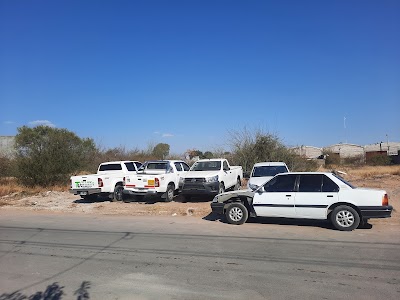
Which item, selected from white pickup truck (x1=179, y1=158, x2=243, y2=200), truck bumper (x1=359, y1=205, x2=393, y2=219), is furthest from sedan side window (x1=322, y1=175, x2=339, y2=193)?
white pickup truck (x1=179, y1=158, x2=243, y2=200)

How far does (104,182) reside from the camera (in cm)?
1630

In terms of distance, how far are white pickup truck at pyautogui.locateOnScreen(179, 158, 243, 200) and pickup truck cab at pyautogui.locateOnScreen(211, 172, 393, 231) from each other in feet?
14.4

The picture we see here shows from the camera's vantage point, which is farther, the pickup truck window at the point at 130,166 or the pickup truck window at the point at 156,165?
the pickup truck window at the point at 130,166

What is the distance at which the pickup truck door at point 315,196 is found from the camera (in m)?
9.22

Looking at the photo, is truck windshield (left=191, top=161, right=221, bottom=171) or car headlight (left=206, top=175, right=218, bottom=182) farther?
truck windshield (left=191, top=161, right=221, bottom=171)

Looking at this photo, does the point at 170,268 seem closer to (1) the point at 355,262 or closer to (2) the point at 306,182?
(1) the point at 355,262

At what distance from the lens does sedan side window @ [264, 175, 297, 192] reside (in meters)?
9.79

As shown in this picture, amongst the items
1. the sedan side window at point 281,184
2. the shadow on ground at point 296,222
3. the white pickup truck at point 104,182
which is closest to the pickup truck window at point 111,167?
the white pickup truck at point 104,182

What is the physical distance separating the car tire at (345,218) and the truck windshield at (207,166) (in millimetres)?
7820

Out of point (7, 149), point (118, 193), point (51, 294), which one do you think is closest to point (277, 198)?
point (51, 294)

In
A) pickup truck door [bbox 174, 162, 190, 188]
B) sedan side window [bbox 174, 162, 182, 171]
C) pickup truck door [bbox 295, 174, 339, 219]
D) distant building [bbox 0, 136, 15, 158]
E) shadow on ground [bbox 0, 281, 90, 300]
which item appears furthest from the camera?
distant building [bbox 0, 136, 15, 158]

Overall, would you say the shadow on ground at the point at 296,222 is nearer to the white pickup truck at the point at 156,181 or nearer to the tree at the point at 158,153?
the white pickup truck at the point at 156,181

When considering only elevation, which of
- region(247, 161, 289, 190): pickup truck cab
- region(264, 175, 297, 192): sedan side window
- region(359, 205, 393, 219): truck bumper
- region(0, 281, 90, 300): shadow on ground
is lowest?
region(0, 281, 90, 300): shadow on ground

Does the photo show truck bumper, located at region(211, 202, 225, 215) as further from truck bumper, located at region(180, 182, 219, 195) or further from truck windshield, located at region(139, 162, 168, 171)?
truck windshield, located at region(139, 162, 168, 171)
